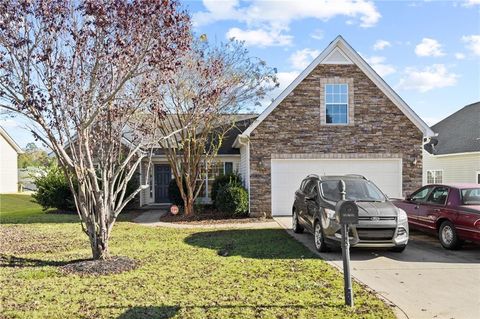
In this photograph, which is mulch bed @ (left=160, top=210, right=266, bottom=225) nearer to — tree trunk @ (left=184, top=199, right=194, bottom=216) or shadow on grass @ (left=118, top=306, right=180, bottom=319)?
tree trunk @ (left=184, top=199, right=194, bottom=216)

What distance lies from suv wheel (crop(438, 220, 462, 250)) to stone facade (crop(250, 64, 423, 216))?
650 centimetres

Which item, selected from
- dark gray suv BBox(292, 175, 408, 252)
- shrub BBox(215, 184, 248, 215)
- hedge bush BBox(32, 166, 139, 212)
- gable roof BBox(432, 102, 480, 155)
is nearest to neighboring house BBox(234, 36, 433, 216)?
shrub BBox(215, 184, 248, 215)

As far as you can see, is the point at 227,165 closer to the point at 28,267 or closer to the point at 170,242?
the point at 170,242

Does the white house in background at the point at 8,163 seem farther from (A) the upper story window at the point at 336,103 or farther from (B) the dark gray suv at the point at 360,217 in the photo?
(B) the dark gray suv at the point at 360,217

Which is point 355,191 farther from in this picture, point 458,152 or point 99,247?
point 458,152

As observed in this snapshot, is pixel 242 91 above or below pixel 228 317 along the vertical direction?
above

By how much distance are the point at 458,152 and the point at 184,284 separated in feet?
68.0

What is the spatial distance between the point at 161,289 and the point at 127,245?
4262mm

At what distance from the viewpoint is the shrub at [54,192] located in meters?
19.0

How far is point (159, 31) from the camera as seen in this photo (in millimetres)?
7668

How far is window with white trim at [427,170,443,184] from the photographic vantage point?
2549cm

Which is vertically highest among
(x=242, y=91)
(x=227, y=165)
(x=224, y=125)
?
(x=242, y=91)

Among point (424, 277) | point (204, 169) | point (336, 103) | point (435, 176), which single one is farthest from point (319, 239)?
point (435, 176)

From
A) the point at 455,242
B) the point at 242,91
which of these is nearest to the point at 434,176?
the point at 242,91
